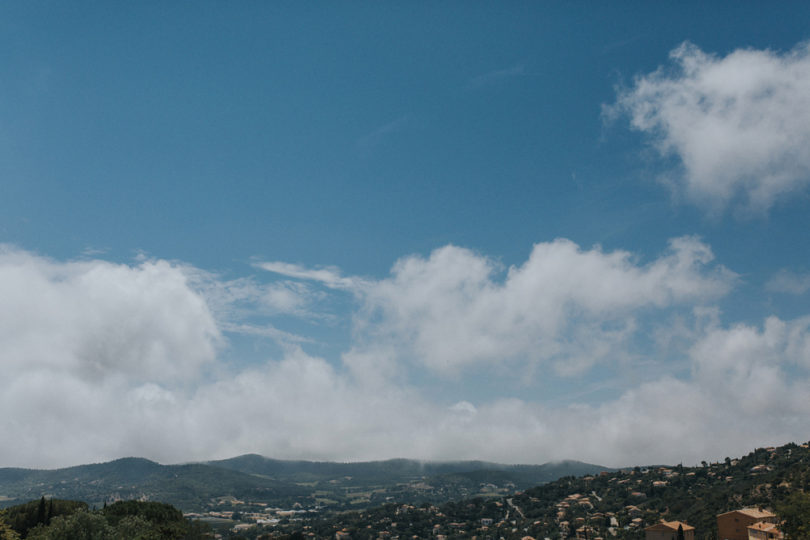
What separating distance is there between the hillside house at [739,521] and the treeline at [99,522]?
4010 inches

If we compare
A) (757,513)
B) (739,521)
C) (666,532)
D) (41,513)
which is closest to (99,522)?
(41,513)

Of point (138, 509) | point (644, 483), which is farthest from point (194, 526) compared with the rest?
point (644, 483)

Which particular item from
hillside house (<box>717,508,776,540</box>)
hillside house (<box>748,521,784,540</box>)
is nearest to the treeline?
hillside house (<box>748,521,784,540</box>)

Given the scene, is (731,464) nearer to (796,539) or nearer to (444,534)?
(444,534)

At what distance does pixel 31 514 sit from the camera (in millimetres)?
96938

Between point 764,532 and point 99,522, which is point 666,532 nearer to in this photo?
point 764,532

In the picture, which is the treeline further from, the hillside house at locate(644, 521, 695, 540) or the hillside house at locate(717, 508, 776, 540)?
the hillside house at locate(717, 508, 776, 540)

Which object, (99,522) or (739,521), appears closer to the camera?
(99,522)

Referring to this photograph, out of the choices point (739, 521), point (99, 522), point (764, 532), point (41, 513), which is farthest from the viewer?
point (739, 521)

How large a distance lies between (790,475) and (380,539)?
13591cm

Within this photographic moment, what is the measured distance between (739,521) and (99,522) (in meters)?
109

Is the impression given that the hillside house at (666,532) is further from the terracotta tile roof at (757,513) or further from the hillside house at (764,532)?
the hillside house at (764,532)

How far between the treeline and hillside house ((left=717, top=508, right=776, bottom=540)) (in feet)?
334

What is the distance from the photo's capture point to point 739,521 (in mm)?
98750
